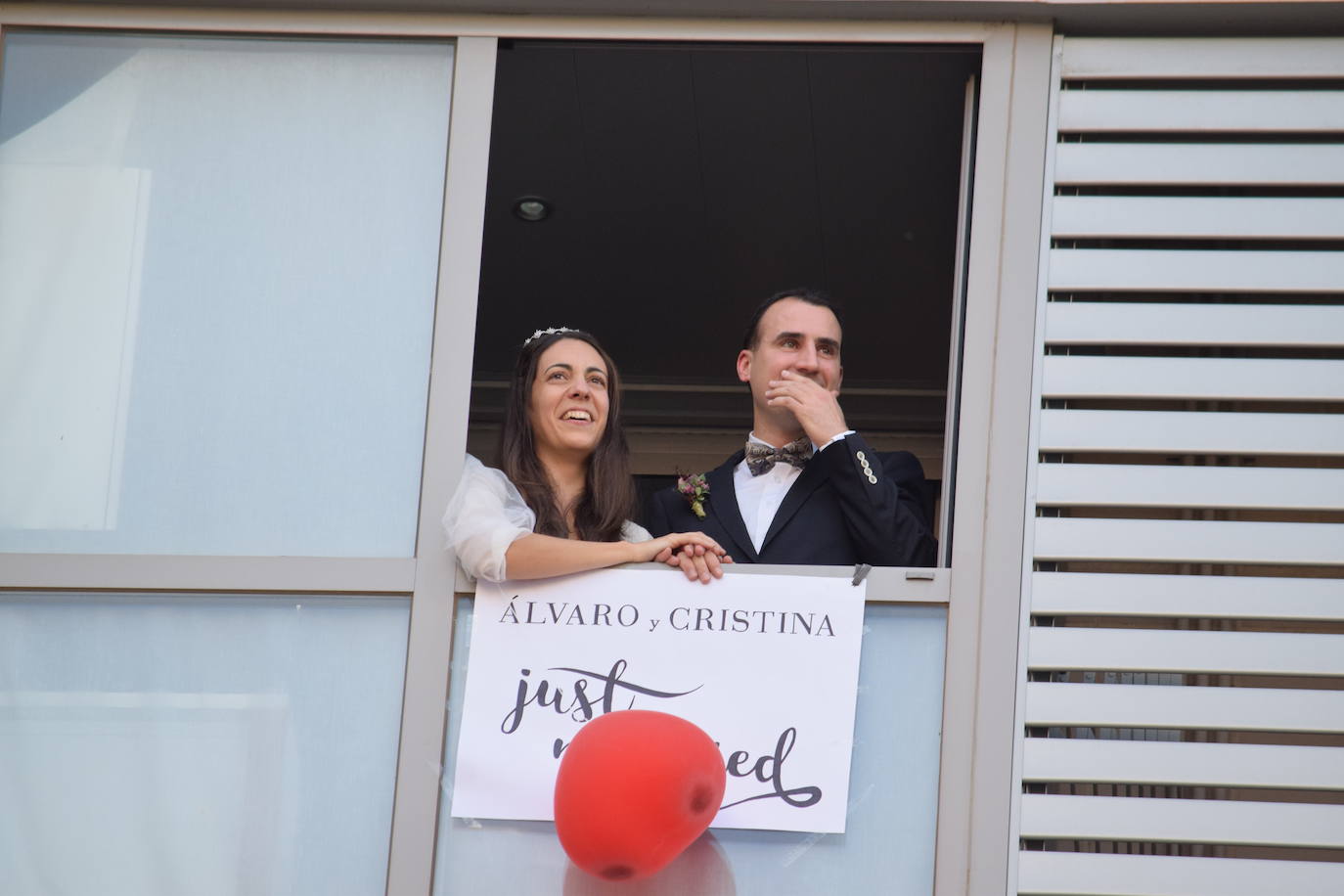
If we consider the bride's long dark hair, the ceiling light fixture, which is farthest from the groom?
the ceiling light fixture

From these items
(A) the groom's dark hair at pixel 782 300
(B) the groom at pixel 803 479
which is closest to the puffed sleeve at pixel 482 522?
(B) the groom at pixel 803 479

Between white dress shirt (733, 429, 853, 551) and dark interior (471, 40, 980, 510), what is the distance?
991mm

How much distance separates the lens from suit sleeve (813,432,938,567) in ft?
12.6

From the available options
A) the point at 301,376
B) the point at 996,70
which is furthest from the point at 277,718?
the point at 996,70

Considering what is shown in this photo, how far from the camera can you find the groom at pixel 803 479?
390 centimetres

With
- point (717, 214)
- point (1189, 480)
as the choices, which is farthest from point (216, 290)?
point (717, 214)

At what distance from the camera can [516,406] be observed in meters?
4.44

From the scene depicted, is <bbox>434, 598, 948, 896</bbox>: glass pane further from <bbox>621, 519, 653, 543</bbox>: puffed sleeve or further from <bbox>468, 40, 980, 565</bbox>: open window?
<bbox>468, 40, 980, 565</bbox>: open window

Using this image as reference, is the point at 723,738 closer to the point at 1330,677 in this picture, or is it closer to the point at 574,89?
the point at 1330,677

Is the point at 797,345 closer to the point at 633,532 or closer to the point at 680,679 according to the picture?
the point at 633,532

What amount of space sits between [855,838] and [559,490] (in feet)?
3.80

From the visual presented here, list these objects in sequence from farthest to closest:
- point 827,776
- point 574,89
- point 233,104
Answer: point 574,89
point 233,104
point 827,776

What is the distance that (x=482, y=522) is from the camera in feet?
12.3

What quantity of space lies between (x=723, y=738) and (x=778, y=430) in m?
1.11
